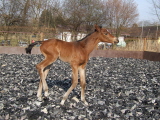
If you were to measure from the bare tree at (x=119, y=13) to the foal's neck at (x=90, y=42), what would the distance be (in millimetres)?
23729

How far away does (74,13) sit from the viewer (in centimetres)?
2878

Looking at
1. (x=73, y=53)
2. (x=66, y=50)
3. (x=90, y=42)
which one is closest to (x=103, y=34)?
(x=90, y=42)

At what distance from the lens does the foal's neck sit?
5599mm

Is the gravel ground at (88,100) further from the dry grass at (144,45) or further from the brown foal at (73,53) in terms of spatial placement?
the dry grass at (144,45)

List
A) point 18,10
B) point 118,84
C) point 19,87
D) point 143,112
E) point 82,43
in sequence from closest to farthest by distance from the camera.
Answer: point 143,112 → point 82,43 → point 19,87 → point 118,84 → point 18,10

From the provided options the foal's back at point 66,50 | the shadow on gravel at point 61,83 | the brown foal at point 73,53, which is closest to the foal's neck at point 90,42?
the brown foal at point 73,53

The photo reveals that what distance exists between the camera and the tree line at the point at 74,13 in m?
28.7

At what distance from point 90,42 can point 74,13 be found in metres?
24.1

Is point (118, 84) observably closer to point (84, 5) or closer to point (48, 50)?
point (48, 50)

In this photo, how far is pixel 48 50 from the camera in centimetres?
548

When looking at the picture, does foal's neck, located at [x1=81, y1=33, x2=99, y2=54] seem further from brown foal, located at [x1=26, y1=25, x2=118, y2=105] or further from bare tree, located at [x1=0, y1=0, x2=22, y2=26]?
bare tree, located at [x1=0, y1=0, x2=22, y2=26]

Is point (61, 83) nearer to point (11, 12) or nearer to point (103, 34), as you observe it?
point (103, 34)

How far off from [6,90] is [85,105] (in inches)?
115

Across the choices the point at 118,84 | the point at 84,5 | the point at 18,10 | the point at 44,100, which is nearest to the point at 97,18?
the point at 84,5
